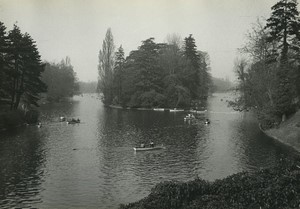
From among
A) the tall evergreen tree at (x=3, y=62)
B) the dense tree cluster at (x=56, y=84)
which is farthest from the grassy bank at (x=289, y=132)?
the dense tree cluster at (x=56, y=84)

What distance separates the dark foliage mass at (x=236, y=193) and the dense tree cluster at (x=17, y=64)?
47199 mm

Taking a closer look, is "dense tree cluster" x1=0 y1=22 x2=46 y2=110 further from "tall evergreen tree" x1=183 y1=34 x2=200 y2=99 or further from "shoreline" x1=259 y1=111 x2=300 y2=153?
"tall evergreen tree" x1=183 y1=34 x2=200 y2=99

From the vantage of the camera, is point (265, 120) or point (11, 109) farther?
point (11, 109)

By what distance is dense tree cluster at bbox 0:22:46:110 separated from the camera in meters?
64.6

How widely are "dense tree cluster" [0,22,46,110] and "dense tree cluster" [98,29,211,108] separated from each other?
3855 cm

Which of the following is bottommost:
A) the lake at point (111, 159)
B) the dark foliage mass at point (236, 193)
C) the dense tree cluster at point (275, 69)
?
the lake at point (111, 159)

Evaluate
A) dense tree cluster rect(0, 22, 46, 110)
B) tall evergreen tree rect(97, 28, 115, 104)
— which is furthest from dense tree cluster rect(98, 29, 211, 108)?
dense tree cluster rect(0, 22, 46, 110)

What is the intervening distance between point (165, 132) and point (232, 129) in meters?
12.4

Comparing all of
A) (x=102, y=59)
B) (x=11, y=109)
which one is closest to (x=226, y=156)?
(x=11, y=109)

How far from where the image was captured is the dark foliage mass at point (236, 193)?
2075 centimetres

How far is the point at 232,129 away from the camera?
66250 mm

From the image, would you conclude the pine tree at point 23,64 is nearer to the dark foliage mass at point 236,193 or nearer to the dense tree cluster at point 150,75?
the dense tree cluster at point 150,75

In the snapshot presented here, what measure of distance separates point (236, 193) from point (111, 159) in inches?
950

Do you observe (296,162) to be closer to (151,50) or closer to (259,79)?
(259,79)
